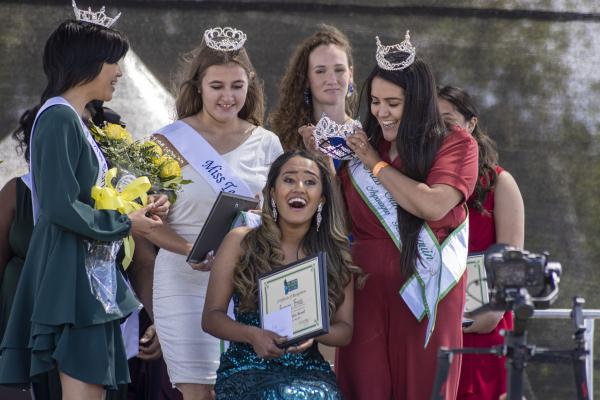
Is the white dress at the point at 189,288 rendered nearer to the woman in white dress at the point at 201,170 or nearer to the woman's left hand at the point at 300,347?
the woman in white dress at the point at 201,170

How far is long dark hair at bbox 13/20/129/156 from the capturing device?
164 inches

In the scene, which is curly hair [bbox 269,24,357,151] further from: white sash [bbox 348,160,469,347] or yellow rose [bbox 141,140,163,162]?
yellow rose [bbox 141,140,163,162]

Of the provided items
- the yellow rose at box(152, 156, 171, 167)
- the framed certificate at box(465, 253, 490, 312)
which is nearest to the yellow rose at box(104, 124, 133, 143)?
the yellow rose at box(152, 156, 171, 167)

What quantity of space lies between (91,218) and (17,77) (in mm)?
2079

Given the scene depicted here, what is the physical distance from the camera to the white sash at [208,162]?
4883mm

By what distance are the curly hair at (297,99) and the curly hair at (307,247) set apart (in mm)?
605

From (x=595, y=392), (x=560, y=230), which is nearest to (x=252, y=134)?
(x=560, y=230)

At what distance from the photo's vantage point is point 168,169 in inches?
174

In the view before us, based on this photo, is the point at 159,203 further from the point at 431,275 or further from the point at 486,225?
the point at 486,225

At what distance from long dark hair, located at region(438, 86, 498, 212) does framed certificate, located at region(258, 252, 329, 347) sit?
121cm

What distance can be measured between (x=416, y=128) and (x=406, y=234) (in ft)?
1.28

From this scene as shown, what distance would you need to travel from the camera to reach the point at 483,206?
5.05 meters

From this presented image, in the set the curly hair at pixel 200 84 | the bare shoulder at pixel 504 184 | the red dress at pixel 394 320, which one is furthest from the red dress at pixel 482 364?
the curly hair at pixel 200 84

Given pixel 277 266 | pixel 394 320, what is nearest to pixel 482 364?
pixel 394 320
